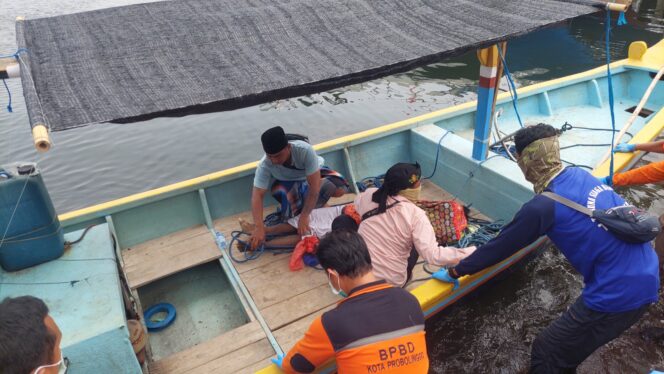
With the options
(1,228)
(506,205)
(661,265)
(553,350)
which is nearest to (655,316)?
(661,265)

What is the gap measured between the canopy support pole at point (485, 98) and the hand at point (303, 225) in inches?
75.7

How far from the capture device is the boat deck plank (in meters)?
3.87

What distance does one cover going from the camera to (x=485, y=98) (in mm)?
4387

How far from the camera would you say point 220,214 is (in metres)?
4.64

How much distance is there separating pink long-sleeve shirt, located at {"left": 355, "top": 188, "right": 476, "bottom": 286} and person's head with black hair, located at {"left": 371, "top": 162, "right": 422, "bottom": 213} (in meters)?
0.04

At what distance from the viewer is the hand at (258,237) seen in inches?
158

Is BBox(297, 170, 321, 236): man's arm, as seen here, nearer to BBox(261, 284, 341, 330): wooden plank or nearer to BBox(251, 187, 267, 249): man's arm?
BBox(251, 187, 267, 249): man's arm

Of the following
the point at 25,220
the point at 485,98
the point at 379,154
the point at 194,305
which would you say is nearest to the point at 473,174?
the point at 485,98

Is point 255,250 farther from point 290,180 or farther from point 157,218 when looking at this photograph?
point 157,218

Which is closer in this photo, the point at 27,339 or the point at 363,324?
the point at 27,339

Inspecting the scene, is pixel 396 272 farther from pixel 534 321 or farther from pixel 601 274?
pixel 534 321

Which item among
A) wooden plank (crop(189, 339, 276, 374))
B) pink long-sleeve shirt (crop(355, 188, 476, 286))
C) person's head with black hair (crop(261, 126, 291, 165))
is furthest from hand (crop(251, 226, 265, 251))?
pink long-sleeve shirt (crop(355, 188, 476, 286))

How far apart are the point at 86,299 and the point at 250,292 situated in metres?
1.37

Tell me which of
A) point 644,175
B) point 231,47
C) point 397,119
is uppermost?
point 231,47
